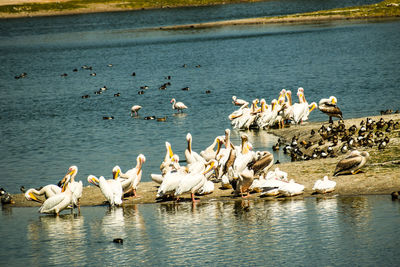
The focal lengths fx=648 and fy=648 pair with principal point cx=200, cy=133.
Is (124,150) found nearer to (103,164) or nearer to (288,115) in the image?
(103,164)

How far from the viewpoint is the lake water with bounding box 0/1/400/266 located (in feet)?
39.6

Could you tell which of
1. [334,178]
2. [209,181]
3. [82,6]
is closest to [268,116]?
[209,181]

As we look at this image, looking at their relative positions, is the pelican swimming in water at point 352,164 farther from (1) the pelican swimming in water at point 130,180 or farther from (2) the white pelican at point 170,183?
(1) the pelican swimming in water at point 130,180

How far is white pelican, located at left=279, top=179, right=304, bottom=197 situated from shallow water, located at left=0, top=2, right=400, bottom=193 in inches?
197

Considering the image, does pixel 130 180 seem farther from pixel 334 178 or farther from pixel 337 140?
pixel 337 140

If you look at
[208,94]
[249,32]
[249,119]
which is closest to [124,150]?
[249,119]

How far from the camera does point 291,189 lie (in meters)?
14.3

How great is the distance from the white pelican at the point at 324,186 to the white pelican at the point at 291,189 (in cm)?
33

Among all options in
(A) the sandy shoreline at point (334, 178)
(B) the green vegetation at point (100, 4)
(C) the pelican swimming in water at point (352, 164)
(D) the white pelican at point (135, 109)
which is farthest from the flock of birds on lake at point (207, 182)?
(B) the green vegetation at point (100, 4)

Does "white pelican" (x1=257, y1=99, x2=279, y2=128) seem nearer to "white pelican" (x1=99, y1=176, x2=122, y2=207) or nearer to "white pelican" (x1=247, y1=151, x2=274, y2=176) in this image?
"white pelican" (x1=247, y1=151, x2=274, y2=176)

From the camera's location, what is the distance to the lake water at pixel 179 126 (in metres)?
12.1

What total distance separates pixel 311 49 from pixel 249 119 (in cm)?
2680

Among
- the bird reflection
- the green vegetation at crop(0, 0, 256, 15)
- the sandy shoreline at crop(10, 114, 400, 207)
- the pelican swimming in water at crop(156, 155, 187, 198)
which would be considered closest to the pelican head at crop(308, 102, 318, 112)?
the sandy shoreline at crop(10, 114, 400, 207)

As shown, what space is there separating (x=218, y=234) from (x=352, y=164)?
4.04m
